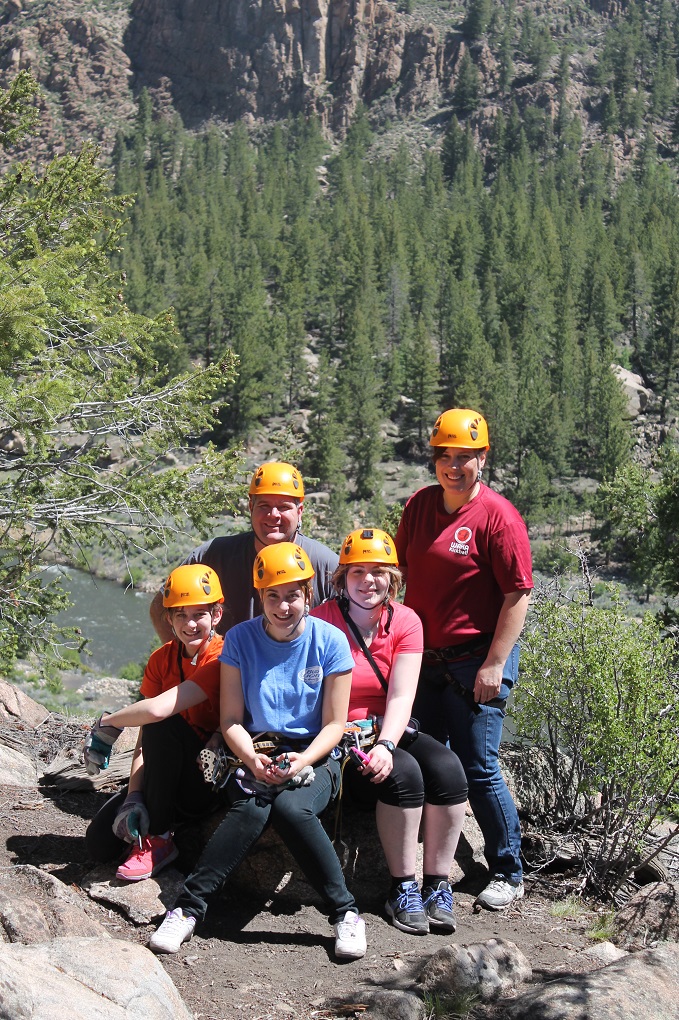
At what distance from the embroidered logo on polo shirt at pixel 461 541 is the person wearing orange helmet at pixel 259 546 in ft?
1.98

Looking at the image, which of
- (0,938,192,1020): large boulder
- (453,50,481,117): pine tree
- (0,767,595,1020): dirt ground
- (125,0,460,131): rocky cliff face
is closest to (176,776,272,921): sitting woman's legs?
(0,767,595,1020): dirt ground

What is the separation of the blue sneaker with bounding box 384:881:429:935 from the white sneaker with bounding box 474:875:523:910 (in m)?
0.36

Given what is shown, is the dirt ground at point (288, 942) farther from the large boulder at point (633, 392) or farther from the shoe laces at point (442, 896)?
the large boulder at point (633, 392)

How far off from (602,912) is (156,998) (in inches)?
85.7

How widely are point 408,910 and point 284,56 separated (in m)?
159

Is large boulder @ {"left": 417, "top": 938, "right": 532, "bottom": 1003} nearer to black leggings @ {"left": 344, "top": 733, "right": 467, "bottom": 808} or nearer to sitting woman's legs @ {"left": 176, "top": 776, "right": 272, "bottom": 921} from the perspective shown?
black leggings @ {"left": 344, "top": 733, "right": 467, "bottom": 808}

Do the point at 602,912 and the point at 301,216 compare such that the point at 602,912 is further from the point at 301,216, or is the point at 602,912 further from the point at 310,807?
the point at 301,216

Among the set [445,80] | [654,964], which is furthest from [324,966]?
[445,80]

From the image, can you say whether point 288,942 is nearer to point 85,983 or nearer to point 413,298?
point 85,983

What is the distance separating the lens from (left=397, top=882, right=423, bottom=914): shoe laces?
4143mm

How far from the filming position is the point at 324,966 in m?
3.85

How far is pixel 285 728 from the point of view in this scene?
416cm

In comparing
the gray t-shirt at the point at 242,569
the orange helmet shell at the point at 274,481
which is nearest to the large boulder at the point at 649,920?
the gray t-shirt at the point at 242,569

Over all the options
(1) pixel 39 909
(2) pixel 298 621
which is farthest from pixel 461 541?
(1) pixel 39 909
